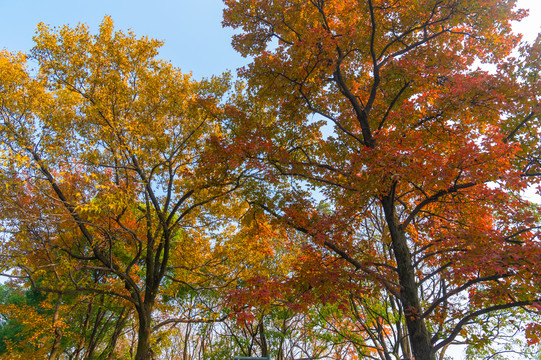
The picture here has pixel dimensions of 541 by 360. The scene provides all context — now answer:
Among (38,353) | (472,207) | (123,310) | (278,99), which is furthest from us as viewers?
(123,310)

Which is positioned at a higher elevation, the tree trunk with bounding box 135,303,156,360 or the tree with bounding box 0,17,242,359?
the tree with bounding box 0,17,242,359

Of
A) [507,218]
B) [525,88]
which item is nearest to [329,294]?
[507,218]

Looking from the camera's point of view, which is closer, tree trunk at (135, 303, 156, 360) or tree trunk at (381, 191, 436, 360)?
tree trunk at (381, 191, 436, 360)

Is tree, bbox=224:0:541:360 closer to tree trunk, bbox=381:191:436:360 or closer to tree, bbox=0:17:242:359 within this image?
tree trunk, bbox=381:191:436:360

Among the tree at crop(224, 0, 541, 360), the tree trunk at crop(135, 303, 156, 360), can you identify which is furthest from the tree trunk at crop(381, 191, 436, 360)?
the tree trunk at crop(135, 303, 156, 360)

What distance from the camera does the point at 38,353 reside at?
10.5 metres

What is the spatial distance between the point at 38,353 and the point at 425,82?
14.8 meters

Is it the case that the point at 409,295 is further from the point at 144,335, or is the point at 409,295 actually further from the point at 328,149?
the point at 144,335

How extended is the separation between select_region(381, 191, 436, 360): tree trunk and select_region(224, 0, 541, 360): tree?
18mm

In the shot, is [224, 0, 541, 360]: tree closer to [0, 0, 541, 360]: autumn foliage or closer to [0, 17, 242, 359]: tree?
[0, 0, 541, 360]: autumn foliage

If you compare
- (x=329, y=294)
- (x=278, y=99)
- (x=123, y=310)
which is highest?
(x=278, y=99)

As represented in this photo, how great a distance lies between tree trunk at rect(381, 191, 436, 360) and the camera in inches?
166

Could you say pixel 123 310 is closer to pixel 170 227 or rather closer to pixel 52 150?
pixel 170 227

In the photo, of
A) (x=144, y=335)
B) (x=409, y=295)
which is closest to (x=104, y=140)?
Result: (x=144, y=335)
